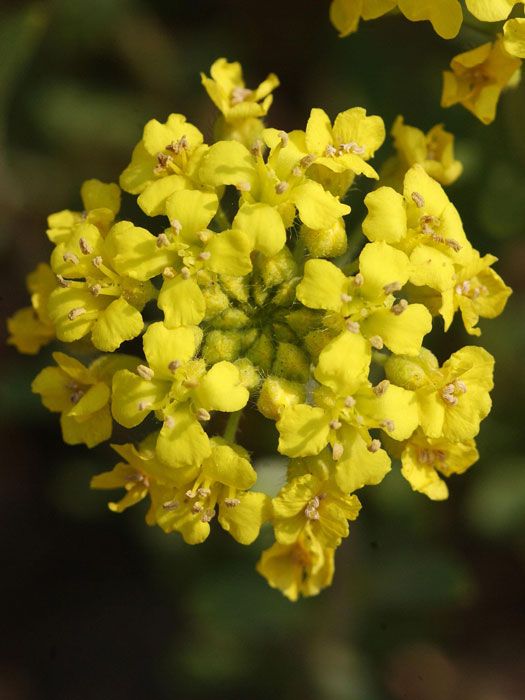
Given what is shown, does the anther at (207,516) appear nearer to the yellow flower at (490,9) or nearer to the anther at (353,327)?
the anther at (353,327)

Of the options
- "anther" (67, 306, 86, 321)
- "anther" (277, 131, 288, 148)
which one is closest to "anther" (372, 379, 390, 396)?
"anther" (277, 131, 288, 148)

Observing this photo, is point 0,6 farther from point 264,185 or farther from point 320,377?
point 320,377

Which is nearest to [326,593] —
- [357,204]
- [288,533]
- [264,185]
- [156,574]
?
[156,574]

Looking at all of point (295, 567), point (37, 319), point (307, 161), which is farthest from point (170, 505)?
point (307, 161)

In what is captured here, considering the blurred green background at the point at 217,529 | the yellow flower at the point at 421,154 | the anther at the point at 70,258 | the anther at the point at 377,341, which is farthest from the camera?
the blurred green background at the point at 217,529

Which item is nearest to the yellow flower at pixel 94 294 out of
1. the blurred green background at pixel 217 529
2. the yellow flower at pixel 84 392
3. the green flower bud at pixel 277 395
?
the yellow flower at pixel 84 392
